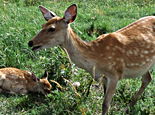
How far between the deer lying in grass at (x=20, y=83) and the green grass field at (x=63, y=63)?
0.15 meters

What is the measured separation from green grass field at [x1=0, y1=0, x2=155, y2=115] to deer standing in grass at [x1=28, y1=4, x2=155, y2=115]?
1.10 feet

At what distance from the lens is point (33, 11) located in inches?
332

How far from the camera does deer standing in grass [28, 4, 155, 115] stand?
158 inches

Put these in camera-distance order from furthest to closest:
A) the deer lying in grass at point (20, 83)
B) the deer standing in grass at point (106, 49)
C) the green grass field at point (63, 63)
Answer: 1. the deer lying in grass at point (20, 83)
2. the green grass field at point (63, 63)
3. the deer standing in grass at point (106, 49)

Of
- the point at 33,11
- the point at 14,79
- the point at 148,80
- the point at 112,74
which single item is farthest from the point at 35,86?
the point at 33,11

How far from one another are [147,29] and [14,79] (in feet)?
9.12

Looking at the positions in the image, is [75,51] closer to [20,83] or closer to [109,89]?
[109,89]

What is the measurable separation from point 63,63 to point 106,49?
1.25 m

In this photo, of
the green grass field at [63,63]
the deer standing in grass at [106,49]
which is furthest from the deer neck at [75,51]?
the green grass field at [63,63]

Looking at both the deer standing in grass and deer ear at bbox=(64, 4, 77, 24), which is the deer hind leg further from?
deer ear at bbox=(64, 4, 77, 24)

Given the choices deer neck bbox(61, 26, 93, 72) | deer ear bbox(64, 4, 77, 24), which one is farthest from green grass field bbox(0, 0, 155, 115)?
deer ear bbox(64, 4, 77, 24)

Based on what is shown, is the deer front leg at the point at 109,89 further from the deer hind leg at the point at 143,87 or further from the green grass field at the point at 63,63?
the deer hind leg at the point at 143,87

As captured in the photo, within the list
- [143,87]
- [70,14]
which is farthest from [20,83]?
[143,87]

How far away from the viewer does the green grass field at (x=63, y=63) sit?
173 inches
